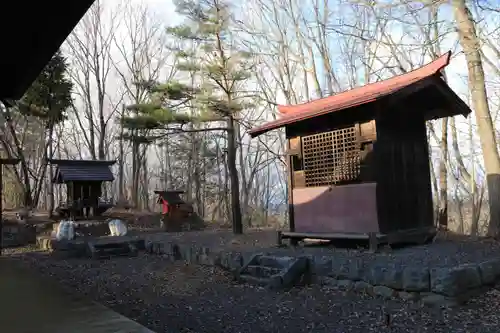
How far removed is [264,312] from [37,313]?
2888mm

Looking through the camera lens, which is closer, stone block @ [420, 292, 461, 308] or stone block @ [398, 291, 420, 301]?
stone block @ [420, 292, 461, 308]

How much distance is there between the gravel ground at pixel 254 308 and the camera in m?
5.26

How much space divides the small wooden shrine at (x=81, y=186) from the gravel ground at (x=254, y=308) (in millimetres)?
Result: 8770

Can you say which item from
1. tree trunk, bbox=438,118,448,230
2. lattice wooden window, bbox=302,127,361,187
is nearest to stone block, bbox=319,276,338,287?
lattice wooden window, bbox=302,127,361,187

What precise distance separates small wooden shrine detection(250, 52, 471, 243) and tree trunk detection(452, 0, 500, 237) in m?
0.73

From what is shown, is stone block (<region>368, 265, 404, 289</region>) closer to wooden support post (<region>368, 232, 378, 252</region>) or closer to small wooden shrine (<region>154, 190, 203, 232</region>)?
wooden support post (<region>368, 232, 378, 252</region>)

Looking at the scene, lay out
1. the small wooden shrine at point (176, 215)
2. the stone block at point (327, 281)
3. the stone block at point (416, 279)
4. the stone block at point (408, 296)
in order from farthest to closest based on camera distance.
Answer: the small wooden shrine at point (176, 215), the stone block at point (327, 281), the stone block at point (408, 296), the stone block at point (416, 279)

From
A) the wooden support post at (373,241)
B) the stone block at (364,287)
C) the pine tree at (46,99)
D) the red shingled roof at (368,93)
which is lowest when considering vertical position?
the stone block at (364,287)

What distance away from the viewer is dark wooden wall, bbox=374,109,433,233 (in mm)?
8484

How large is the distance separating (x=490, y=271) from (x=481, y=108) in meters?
5.09

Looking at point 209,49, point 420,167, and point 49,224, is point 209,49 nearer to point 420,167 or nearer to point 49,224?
point 420,167

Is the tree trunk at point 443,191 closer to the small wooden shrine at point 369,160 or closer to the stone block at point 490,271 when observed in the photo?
the small wooden shrine at point 369,160

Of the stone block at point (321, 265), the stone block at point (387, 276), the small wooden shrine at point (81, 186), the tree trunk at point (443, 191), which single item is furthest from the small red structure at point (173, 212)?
the stone block at point (387, 276)

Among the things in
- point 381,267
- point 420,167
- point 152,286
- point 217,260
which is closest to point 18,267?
point 152,286
